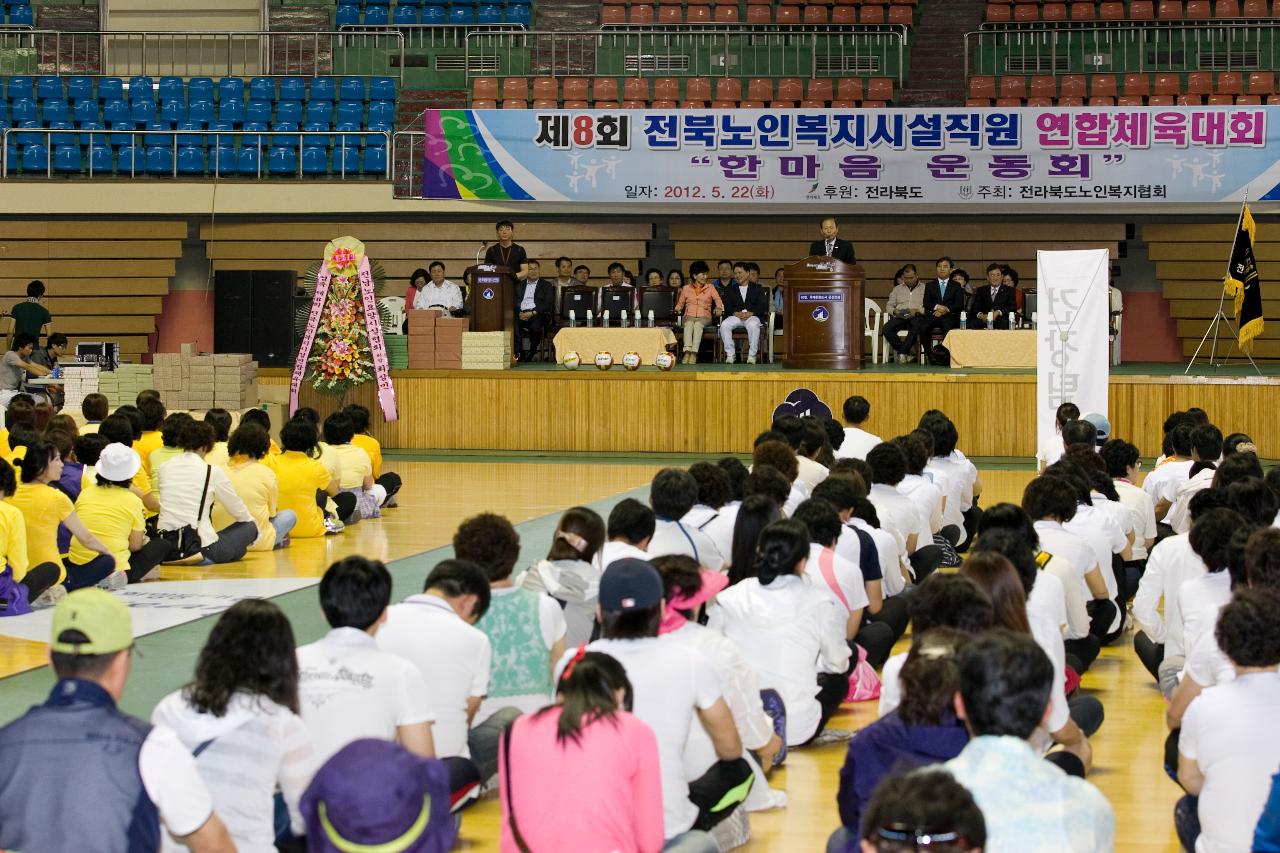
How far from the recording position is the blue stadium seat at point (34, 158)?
1953cm

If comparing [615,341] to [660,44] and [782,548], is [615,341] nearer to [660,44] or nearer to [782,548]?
[660,44]

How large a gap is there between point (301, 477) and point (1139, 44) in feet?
42.7

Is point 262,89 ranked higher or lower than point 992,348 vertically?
higher

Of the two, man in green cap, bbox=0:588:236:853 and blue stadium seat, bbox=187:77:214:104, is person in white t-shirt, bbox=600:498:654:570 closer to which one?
man in green cap, bbox=0:588:236:853

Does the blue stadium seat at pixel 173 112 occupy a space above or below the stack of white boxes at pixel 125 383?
above

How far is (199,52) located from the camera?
22062 millimetres

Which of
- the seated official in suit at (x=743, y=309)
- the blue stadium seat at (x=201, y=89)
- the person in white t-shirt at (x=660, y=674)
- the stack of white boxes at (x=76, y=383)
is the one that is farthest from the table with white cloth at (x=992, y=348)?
the person in white t-shirt at (x=660, y=674)

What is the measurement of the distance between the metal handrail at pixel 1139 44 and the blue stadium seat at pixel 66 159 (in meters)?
10.8

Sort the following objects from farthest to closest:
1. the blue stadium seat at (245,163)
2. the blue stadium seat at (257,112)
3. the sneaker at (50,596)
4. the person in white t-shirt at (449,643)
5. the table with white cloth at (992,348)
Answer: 1. the blue stadium seat at (257,112)
2. the blue stadium seat at (245,163)
3. the table with white cloth at (992,348)
4. the sneaker at (50,596)
5. the person in white t-shirt at (449,643)

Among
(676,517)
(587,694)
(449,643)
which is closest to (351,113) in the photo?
(676,517)

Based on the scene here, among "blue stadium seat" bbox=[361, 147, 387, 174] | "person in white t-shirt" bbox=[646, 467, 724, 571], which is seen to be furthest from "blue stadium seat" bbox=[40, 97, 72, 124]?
"person in white t-shirt" bbox=[646, 467, 724, 571]

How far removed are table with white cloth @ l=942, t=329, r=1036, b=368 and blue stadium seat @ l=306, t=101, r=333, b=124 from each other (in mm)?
8667

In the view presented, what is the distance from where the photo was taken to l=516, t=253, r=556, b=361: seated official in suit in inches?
706

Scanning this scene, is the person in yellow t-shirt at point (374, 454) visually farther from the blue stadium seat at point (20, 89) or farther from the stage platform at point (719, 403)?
the blue stadium seat at point (20, 89)
